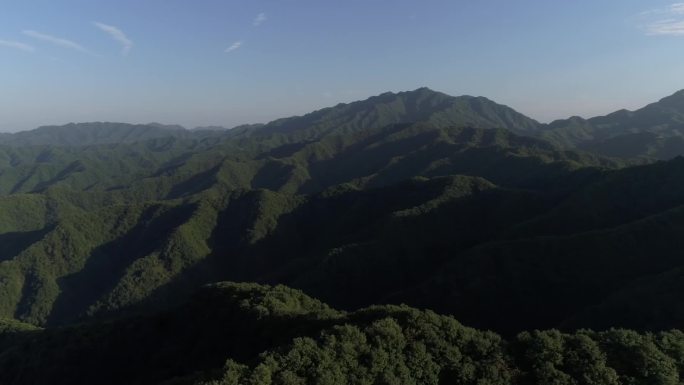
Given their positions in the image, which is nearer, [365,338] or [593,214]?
[365,338]

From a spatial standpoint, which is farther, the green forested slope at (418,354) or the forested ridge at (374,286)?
the forested ridge at (374,286)

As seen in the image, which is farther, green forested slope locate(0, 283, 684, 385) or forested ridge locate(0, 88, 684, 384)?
forested ridge locate(0, 88, 684, 384)

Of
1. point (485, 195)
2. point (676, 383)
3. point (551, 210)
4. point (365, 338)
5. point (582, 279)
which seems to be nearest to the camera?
point (676, 383)

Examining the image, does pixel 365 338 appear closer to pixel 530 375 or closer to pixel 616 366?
pixel 530 375

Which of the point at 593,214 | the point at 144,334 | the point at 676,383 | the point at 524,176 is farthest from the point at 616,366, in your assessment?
the point at 524,176

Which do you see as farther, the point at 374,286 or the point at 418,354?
the point at 374,286

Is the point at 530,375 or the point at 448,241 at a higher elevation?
the point at 530,375

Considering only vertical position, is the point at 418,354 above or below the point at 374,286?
above

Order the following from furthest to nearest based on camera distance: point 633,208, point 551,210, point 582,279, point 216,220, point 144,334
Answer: point 216,220 < point 551,210 < point 633,208 < point 582,279 < point 144,334
